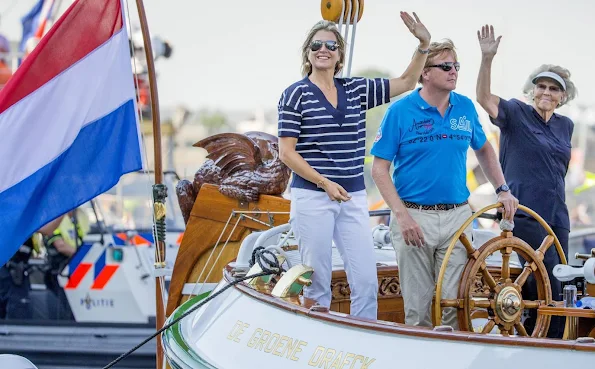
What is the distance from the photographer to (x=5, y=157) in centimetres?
546

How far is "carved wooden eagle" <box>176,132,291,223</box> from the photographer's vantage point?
629cm

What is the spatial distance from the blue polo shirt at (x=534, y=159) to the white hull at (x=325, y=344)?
1.37 metres

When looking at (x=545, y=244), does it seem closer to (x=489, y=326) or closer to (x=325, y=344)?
(x=489, y=326)

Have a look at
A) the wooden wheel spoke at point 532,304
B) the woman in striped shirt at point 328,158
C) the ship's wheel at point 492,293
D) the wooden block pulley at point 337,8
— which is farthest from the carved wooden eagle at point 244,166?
the wooden wheel spoke at point 532,304

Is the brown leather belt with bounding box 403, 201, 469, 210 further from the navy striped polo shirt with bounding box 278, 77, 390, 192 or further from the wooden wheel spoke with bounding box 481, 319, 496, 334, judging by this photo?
the wooden wheel spoke with bounding box 481, 319, 496, 334

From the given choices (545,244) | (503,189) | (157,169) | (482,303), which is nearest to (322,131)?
(503,189)

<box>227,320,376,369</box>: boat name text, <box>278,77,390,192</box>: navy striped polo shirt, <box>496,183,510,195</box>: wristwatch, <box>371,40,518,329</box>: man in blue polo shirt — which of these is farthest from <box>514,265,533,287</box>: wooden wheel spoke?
<box>227,320,376,369</box>: boat name text

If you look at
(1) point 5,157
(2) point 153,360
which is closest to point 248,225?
(1) point 5,157

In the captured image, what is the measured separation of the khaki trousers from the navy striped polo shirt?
0.31 meters

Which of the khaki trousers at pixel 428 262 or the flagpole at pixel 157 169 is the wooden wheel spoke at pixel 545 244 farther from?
the flagpole at pixel 157 169

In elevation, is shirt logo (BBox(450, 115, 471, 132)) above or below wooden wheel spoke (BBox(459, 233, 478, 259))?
above

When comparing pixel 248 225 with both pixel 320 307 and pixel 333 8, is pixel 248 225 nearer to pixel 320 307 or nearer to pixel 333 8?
pixel 333 8

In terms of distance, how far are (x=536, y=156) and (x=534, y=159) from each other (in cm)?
2

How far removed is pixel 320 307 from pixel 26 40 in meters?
12.0
